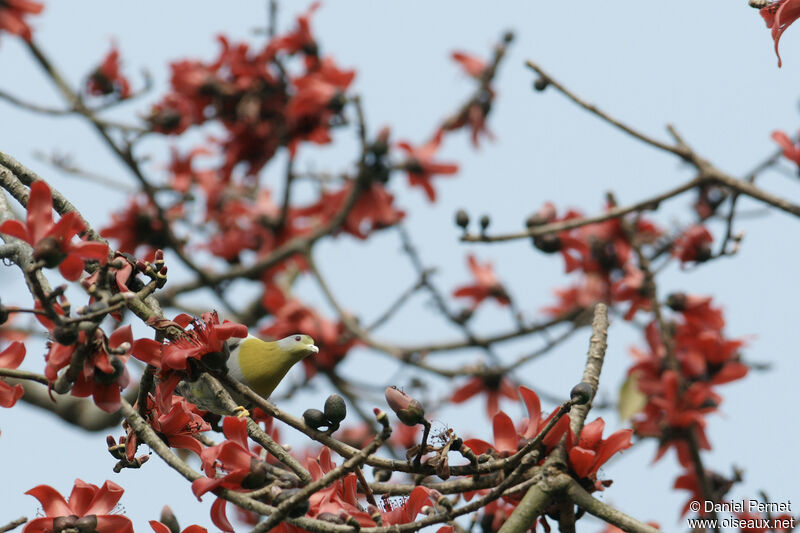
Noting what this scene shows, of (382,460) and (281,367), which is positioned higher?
(281,367)

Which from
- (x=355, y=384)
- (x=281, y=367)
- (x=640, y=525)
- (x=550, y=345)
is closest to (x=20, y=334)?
(x=355, y=384)

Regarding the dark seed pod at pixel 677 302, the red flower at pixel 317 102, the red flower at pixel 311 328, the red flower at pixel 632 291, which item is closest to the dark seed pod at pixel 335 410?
the dark seed pod at pixel 677 302

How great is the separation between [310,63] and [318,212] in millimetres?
825

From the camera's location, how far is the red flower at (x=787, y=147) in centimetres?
267

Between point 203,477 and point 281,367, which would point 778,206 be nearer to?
point 281,367

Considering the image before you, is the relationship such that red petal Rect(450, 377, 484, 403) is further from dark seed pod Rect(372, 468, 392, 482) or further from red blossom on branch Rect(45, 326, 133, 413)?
red blossom on branch Rect(45, 326, 133, 413)

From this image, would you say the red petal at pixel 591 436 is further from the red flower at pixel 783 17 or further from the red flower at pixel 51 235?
the red flower at pixel 51 235

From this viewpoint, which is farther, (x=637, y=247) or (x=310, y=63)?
(x=310, y=63)

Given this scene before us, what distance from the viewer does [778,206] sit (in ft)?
7.64

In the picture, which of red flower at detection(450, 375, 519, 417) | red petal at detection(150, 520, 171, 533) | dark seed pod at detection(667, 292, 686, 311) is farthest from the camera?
red flower at detection(450, 375, 519, 417)

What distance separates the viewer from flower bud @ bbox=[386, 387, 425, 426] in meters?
1.41

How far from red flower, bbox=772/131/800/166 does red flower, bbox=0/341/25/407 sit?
6.94ft

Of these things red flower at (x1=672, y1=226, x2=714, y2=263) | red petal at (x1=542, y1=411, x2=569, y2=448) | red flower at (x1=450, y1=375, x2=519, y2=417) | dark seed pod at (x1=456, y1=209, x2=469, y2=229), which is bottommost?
red petal at (x1=542, y1=411, x2=569, y2=448)

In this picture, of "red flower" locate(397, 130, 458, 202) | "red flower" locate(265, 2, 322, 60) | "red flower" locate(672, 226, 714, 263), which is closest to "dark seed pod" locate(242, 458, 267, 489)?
"red flower" locate(672, 226, 714, 263)
